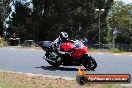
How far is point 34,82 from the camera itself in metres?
12.1

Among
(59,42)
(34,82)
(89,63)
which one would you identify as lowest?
(89,63)

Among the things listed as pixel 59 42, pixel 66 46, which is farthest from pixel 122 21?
pixel 66 46

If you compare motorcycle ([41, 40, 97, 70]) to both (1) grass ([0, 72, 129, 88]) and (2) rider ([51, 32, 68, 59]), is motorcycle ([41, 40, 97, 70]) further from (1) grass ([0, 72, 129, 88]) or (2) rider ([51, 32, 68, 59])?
(1) grass ([0, 72, 129, 88])

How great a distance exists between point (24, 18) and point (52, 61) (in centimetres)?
4212

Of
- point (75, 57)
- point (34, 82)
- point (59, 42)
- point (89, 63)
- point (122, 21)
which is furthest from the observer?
point (122, 21)

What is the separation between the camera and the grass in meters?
11.1

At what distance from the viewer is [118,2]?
310ft

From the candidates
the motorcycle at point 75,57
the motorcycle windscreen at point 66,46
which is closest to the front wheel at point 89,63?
the motorcycle at point 75,57

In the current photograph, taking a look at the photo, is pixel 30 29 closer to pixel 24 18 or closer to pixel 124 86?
pixel 24 18

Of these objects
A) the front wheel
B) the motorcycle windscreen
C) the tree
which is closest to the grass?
the motorcycle windscreen

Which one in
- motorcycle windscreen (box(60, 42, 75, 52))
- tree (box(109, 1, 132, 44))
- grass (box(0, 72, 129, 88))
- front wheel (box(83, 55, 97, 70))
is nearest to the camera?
grass (box(0, 72, 129, 88))

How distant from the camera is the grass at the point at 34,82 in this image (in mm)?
11106

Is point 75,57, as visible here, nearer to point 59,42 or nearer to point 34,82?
point 59,42

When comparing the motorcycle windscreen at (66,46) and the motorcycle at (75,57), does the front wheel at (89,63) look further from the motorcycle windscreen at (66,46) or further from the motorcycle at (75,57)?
the motorcycle windscreen at (66,46)
